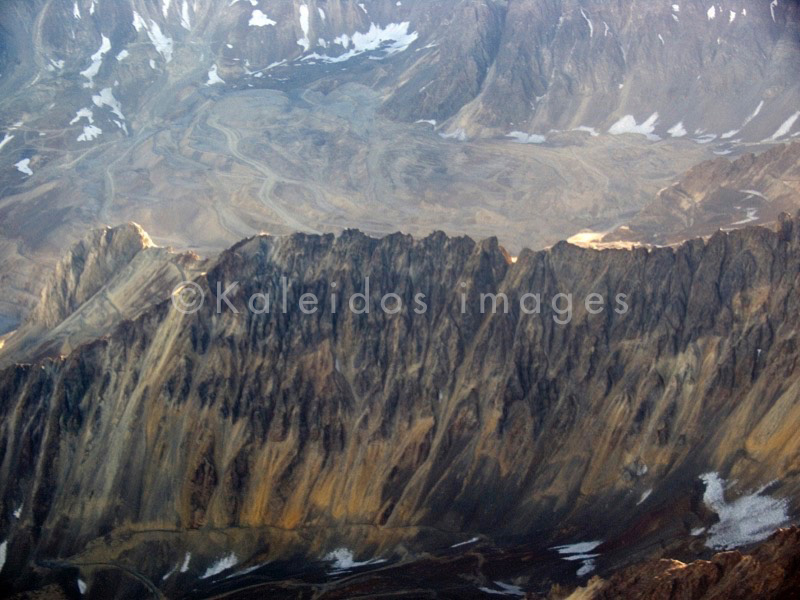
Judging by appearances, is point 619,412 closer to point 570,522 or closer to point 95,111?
point 570,522

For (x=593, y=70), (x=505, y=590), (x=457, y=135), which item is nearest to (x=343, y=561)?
(x=505, y=590)

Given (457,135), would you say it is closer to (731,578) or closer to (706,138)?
(706,138)

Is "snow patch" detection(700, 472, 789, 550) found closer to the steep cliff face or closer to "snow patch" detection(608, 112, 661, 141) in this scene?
the steep cliff face

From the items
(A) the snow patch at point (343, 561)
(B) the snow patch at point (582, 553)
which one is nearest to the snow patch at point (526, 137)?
(A) the snow patch at point (343, 561)

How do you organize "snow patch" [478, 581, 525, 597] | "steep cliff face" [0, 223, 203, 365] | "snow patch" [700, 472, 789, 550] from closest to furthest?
"snow patch" [700, 472, 789, 550] < "snow patch" [478, 581, 525, 597] < "steep cliff face" [0, 223, 203, 365]

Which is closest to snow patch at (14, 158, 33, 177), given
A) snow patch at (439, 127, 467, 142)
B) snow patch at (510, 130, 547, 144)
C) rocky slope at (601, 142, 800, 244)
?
snow patch at (439, 127, 467, 142)

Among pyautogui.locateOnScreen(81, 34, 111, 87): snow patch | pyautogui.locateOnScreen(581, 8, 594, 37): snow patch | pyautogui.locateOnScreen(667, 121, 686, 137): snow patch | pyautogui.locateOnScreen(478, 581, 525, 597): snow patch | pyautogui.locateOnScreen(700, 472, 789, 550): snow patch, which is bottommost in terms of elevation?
pyautogui.locateOnScreen(478, 581, 525, 597): snow patch

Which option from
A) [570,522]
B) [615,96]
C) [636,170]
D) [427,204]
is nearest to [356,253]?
[570,522]
